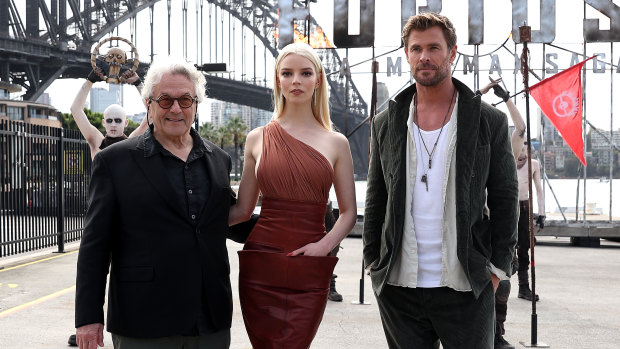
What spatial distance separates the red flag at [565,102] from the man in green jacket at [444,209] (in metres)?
6.55

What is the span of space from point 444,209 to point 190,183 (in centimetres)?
A: 91

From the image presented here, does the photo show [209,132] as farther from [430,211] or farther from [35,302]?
[430,211]

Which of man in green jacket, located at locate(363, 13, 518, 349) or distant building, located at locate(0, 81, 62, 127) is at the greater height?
distant building, located at locate(0, 81, 62, 127)

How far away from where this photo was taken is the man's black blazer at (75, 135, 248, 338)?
229 cm

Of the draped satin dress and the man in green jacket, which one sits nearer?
the man in green jacket

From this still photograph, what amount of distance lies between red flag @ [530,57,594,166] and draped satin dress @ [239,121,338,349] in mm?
6588

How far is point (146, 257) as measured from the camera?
2.29 meters

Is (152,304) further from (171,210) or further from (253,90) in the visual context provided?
(253,90)

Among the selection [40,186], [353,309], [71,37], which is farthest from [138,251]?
[71,37]

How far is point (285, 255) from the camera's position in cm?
267

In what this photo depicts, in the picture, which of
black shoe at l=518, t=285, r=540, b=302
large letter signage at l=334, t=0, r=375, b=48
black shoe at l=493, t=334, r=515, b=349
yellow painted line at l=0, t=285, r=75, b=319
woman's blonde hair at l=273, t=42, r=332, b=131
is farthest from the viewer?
large letter signage at l=334, t=0, r=375, b=48

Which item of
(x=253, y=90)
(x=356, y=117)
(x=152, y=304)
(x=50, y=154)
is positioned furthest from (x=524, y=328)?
(x=253, y=90)

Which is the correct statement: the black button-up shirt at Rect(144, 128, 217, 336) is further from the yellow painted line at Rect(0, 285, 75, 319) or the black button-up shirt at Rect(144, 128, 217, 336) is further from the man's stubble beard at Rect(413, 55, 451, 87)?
the yellow painted line at Rect(0, 285, 75, 319)

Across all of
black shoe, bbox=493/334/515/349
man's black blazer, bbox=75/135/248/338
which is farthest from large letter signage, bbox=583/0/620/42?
man's black blazer, bbox=75/135/248/338
